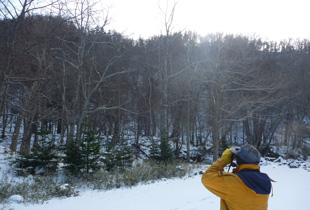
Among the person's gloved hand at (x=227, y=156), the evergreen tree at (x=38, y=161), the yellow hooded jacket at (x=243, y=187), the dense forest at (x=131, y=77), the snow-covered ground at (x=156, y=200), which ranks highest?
the dense forest at (x=131, y=77)

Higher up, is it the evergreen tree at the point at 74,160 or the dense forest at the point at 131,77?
the dense forest at the point at 131,77

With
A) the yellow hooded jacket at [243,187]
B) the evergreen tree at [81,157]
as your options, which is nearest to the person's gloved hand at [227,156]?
the yellow hooded jacket at [243,187]

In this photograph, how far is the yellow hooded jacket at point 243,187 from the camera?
2.16 meters

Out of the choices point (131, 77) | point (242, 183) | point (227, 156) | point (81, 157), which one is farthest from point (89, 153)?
point (131, 77)

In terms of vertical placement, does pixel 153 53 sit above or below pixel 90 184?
above

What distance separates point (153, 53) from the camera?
63.6ft

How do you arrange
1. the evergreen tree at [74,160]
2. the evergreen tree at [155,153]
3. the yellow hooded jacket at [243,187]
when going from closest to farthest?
the yellow hooded jacket at [243,187] < the evergreen tree at [74,160] < the evergreen tree at [155,153]

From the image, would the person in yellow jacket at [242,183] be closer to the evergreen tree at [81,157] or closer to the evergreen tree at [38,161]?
the evergreen tree at [81,157]

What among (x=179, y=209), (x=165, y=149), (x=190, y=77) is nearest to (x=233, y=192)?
(x=179, y=209)

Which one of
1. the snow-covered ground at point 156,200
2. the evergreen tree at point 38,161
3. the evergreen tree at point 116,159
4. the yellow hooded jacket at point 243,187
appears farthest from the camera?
the evergreen tree at point 116,159

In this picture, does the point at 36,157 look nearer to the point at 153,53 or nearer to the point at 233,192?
the point at 233,192

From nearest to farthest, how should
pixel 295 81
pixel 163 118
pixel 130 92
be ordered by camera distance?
pixel 163 118 → pixel 130 92 → pixel 295 81

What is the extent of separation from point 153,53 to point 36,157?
1339 centimetres

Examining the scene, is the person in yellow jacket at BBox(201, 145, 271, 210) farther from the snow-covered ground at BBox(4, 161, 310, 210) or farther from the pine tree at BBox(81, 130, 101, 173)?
the pine tree at BBox(81, 130, 101, 173)
